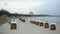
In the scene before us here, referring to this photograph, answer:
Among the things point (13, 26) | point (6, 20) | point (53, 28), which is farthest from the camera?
point (6, 20)

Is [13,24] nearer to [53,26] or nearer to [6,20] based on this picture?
[53,26]

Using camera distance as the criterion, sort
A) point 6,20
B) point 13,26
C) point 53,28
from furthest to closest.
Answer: point 6,20 → point 13,26 → point 53,28

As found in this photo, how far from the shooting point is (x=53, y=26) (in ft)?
58.5

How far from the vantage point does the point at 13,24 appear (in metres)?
18.3

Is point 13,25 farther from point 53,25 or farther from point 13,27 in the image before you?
point 53,25

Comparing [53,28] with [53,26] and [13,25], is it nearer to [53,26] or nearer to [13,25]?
[53,26]

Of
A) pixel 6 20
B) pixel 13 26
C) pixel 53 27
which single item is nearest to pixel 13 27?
pixel 13 26

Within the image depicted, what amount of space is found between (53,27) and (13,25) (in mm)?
3382

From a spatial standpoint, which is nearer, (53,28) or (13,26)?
(53,28)

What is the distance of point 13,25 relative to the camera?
18.6 metres

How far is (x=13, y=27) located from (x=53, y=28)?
344 centimetres

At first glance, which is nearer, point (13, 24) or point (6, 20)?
point (13, 24)

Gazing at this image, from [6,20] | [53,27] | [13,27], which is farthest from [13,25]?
[6,20]

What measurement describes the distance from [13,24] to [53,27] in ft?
10.9
